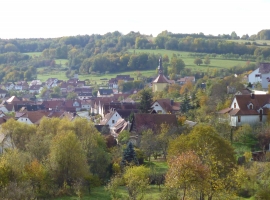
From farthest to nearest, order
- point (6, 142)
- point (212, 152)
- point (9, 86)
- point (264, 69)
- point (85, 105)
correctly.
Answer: point (9, 86), point (85, 105), point (264, 69), point (6, 142), point (212, 152)

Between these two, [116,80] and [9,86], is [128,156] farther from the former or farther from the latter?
[9,86]

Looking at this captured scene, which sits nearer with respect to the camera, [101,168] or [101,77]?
[101,168]

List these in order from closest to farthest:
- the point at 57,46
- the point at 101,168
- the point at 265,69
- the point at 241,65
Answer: the point at 101,168, the point at 265,69, the point at 241,65, the point at 57,46

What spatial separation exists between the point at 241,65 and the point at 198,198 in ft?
257

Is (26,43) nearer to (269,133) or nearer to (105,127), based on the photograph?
(105,127)

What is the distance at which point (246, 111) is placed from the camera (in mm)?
42375

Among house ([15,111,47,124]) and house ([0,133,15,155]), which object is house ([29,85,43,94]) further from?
house ([0,133,15,155])

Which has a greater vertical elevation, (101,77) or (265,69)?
(265,69)

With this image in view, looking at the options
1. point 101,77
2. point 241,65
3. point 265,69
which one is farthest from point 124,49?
point 265,69

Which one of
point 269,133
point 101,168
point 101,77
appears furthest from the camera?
point 101,77

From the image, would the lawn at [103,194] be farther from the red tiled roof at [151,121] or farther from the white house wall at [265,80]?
the white house wall at [265,80]

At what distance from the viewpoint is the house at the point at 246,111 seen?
42.1 meters

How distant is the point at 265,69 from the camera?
5938 cm

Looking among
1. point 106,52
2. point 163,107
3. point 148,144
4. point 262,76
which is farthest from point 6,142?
point 106,52
